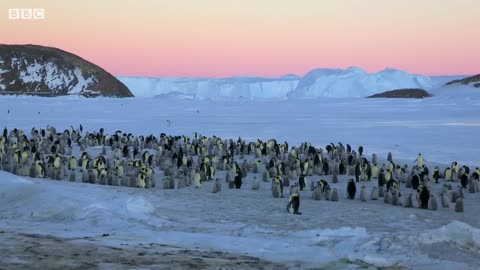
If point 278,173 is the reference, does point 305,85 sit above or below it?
above

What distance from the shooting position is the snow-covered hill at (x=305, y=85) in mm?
96000

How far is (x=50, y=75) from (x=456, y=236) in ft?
366

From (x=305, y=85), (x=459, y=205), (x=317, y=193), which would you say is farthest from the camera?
(x=305, y=85)

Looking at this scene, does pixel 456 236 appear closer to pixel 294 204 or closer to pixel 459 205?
pixel 294 204

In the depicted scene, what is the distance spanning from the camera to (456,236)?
695cm

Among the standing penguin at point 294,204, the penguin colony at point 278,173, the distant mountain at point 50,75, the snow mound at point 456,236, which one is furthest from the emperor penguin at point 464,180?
the distant mountain at point 50,75

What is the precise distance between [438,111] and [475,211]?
29.1 metres

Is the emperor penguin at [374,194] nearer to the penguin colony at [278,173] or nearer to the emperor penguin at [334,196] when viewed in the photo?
the penguin colony at [278,173]

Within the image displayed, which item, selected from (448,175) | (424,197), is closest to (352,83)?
(448,175)

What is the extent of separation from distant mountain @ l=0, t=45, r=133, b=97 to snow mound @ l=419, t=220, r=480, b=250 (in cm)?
10232

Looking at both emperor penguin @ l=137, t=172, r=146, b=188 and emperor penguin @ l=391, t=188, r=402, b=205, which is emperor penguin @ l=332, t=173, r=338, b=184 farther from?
emperor penguin @ l=137, t=172, r=146, b=188

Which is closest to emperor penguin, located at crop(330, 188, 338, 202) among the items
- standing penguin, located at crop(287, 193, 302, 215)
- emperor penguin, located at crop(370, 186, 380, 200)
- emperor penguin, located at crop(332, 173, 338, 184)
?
emperor penguin, located at crop(370, 186, 380, 200)

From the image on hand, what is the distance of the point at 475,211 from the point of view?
35.9ft

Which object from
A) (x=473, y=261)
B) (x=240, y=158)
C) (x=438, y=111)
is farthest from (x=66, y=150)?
(x=438, y=111)
